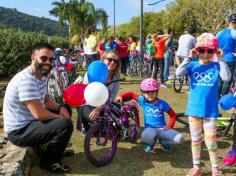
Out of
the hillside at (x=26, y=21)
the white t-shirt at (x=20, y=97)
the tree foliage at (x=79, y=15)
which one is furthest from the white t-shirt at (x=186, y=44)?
the hillside at (x=26, y=21)

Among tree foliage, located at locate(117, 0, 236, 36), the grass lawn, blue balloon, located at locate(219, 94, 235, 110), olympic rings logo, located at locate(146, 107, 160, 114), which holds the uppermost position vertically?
tree foliage, located at locate(117, 0, 236, 36)

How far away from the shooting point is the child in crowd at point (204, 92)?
4227 mm

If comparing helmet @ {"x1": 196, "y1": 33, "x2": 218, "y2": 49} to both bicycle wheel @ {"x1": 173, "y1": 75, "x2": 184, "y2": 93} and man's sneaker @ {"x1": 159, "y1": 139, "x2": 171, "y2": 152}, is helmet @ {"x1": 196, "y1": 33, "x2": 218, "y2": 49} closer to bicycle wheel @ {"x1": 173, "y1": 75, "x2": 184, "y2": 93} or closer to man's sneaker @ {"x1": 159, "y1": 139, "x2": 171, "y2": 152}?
man's sneaker @ {"x1": 159, "y1": 139, "x2": 171, "y2": 152}

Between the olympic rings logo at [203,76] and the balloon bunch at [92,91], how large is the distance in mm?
1135

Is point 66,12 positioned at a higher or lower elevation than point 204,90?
higher

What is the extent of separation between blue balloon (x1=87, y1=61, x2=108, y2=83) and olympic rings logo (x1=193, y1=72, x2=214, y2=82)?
1346mm

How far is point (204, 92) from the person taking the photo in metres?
4.27

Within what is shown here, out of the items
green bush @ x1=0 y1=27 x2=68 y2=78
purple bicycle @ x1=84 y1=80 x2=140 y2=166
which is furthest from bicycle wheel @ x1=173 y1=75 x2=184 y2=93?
green bush @ x1=0 y1=27 x2=68 y2=78

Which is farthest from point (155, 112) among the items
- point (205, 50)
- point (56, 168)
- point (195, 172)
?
point (56, 168)

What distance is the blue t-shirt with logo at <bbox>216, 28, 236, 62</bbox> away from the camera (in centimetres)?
717

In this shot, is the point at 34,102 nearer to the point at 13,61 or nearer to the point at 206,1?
the point at 13,61

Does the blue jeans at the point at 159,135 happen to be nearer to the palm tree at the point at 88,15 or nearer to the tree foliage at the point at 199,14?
the tree foliage at the point at 199,14

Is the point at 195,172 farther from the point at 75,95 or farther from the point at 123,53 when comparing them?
the point at 123,53

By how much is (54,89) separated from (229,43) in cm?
406
